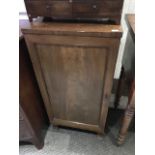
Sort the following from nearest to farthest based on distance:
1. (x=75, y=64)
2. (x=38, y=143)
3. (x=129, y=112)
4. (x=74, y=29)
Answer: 1. (x=74, y=29)
2. (x=75, y=64)
3. (x=129, y=112)
4. (x=38, y=143)

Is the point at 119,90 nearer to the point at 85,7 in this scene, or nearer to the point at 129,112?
the point at 129,112

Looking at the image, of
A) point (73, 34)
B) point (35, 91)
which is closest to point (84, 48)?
point (73, 34)

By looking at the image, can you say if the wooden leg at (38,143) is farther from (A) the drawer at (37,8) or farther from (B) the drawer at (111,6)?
(B) the drawer at (111,6)

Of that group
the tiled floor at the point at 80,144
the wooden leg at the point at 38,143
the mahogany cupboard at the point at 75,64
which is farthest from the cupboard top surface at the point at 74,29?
the tiled floor at the point at 80,144

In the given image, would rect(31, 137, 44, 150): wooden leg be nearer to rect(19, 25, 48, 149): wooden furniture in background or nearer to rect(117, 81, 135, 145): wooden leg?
rect(19, 25, 48, 149): wooden furniture in background

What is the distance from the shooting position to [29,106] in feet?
3.67

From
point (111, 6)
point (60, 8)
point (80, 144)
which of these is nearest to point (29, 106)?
point (80, 144)

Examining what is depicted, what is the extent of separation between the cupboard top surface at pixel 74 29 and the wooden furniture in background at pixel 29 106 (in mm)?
134

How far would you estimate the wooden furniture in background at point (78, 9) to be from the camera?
0.80 metres

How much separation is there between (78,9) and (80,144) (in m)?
1.02

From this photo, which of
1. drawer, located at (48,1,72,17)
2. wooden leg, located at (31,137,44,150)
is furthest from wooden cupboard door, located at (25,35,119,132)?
wooden leg, located at (31,137,44,150)

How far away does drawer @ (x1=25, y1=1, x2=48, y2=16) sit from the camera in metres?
0.85

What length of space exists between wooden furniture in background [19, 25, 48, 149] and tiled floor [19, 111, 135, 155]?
0.07 m
